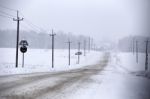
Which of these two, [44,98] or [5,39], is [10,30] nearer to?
[5,39]

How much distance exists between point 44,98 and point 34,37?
499ft

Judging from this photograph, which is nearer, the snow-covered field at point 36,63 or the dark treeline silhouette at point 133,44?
the snow-covered field at point 36,63

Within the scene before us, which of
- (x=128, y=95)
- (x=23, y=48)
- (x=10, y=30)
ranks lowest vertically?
(x=128, y=95)

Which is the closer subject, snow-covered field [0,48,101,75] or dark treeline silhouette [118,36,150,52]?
snow-covered field [0,48,101,75]

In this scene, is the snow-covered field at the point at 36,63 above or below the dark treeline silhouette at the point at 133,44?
below

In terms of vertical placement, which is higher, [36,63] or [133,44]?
[133,44]

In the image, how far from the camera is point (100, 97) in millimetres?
9852

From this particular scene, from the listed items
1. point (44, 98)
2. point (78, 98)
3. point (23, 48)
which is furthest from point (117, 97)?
point (23, 48)

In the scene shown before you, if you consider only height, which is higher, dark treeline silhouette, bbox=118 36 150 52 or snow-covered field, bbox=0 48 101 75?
dark treeline silhouette, bbox=118 36 150 52

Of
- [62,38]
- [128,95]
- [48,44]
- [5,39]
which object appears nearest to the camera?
[128,95]

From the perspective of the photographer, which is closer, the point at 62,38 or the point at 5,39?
the point at 5,39

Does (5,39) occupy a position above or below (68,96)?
above

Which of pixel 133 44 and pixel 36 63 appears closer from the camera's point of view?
pixel 36 63

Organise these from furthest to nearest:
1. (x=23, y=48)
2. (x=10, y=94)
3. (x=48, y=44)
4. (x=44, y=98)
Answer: (x=48, y=44) → (x=23, y=48) → (x=10, y=94) → (x=44, y=98)
